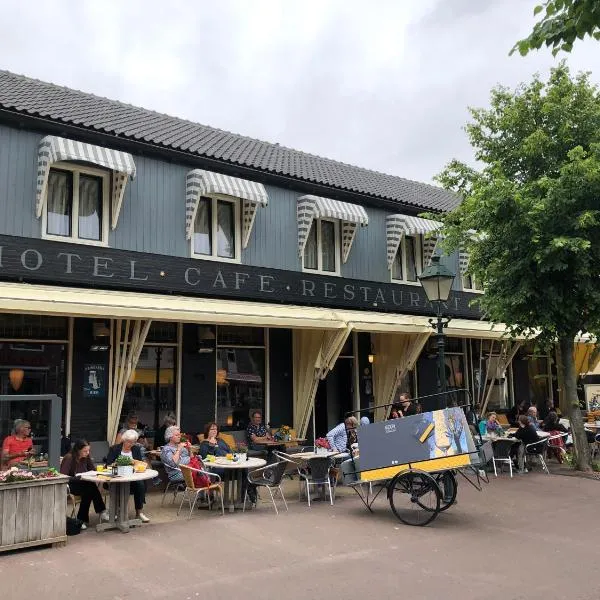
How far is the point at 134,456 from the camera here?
29.2ft

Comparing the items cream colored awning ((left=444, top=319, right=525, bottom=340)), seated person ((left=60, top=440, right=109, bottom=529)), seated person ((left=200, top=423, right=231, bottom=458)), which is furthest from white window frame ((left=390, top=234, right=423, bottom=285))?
seated person ((left=60, top=440, right=109, bottom=529))

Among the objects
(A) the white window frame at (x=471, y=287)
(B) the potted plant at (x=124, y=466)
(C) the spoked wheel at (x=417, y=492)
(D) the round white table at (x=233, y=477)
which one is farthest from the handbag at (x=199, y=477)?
(A) the white window frame at (x=471, y=287)

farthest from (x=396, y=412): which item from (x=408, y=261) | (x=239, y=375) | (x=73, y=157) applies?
(x=73, y=157)

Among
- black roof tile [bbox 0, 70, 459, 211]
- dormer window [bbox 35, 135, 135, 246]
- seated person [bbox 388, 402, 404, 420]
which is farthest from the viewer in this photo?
seated person [bbox 388, 402, 404, 420]

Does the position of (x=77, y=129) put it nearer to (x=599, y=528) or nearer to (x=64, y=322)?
(x=64, y=322)

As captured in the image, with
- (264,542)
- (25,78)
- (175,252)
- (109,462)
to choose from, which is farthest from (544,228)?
(25,78)

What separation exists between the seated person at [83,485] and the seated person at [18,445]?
2.57ft

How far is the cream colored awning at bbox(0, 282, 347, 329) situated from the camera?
9.30 m

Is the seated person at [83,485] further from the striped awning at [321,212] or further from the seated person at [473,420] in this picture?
the striped awning at [321,212]

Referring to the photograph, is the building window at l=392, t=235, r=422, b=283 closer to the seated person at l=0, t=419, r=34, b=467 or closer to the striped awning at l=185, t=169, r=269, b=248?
the striped awning at l=185, t=169, r=269, b=248

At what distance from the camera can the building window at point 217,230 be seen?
41.3ft

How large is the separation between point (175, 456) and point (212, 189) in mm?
5277

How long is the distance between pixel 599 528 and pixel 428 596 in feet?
12.4

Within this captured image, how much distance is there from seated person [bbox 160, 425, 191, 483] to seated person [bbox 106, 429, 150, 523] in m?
0.38
